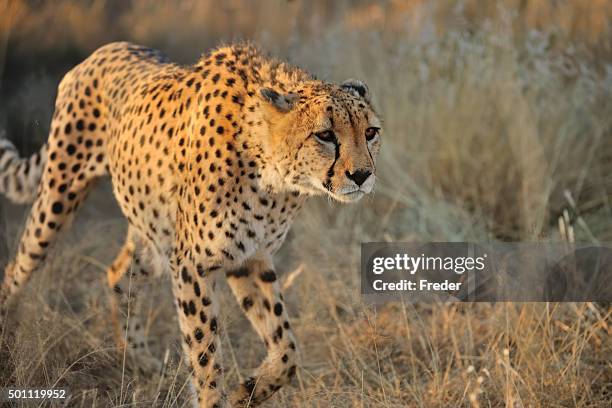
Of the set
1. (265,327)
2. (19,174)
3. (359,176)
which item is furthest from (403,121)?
(359,176)

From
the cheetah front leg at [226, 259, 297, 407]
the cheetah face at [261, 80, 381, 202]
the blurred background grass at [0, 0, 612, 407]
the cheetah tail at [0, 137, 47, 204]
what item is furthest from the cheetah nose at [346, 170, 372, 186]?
the cheetah tail at [0, 137, 47, 204]

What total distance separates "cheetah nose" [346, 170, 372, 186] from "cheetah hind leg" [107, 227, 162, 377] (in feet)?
4.12

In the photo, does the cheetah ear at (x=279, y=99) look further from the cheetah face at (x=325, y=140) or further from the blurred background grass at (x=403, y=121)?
the blurred background grass at (x=403, y=121)

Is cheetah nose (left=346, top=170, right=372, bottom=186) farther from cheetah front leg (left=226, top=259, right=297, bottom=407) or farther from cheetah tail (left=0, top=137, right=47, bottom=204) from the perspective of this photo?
cheetah tail (left=0, top=137, right=47, bottom=204)

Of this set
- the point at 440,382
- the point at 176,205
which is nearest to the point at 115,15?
the point at 176,205

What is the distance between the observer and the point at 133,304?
343 centimetres

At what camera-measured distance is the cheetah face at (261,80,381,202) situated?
240cm

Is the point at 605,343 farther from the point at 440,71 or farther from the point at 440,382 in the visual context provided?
the point at 440,71

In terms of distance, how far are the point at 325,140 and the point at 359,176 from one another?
0.16 m

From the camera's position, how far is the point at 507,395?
2.56m

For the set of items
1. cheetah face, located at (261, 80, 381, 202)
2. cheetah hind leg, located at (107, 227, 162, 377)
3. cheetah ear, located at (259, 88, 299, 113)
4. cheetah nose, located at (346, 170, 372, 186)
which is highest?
cheetah ear, located at (259, 88, 299, 113)

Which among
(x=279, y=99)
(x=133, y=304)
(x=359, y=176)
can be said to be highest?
(x=279, y=99)

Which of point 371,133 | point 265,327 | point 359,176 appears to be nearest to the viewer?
point 359,176

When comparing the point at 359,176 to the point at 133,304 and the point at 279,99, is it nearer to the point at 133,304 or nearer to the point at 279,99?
the point at 279,99
